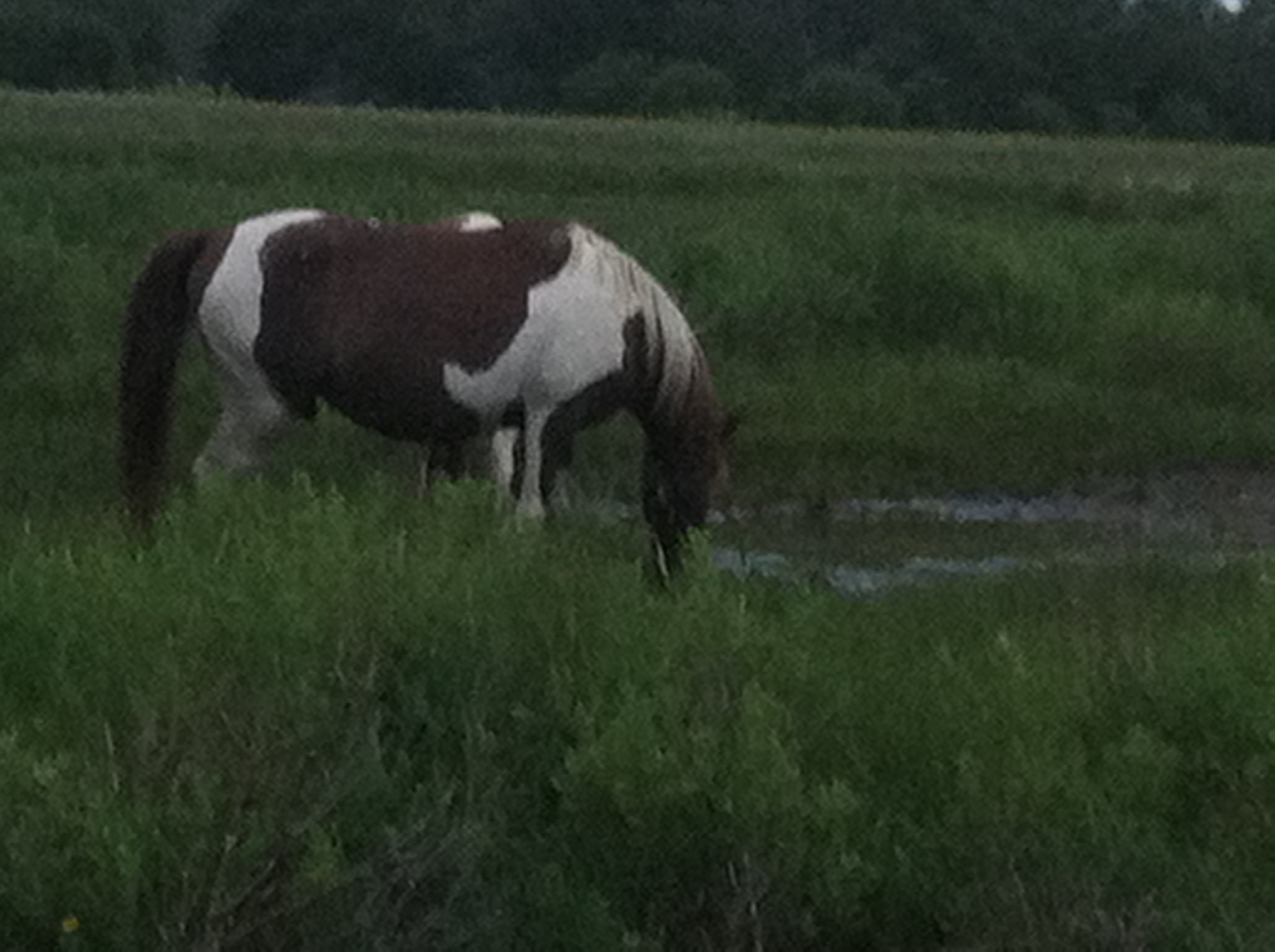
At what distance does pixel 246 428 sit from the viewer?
9.02 meters

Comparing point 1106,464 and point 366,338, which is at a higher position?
point 366,338

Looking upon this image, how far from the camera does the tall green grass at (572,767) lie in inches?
191

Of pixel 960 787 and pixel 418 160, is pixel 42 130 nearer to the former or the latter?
pixel 418 160

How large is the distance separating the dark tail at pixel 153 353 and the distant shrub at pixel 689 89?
145 ft

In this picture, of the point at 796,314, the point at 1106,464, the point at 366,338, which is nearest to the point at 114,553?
the point at 366,338

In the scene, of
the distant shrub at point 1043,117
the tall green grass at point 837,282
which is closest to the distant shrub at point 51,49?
the distant shrub at point 1043,117

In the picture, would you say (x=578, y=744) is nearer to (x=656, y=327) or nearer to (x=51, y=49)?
(x=656, y=327)

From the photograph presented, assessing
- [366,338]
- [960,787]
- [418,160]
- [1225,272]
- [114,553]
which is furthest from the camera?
[418,160]

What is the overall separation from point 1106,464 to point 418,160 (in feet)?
35.9

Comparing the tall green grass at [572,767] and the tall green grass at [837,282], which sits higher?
the tall green grass at [572,767]

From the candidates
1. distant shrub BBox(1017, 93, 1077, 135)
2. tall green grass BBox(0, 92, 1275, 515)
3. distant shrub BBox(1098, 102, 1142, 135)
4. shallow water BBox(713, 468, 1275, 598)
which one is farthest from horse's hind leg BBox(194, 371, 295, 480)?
distant shrub BBox(1098, 102, 1142, 135)

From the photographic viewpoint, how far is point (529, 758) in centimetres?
558

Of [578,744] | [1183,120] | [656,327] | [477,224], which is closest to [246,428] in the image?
[477,224]

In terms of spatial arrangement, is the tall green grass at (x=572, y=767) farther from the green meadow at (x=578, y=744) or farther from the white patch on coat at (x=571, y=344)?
the white patch on coat at (x=571, y=344)
